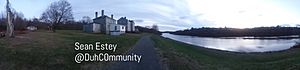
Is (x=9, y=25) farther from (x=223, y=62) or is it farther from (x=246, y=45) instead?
(x=246, y=45)

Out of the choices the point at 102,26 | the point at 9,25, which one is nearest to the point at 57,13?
the point at 102,26

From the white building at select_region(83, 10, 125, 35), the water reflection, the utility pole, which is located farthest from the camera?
the white building at select_region(83, 10, 125, 35)

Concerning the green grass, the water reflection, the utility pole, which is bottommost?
the water reflection

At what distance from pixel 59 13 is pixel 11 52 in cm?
5347

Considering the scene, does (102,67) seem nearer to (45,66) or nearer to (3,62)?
(45,66)

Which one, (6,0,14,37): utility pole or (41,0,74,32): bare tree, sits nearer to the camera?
(6,0,14,37): utility pole

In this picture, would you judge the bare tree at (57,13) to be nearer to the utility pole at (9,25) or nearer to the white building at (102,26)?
the white building at (102,26)

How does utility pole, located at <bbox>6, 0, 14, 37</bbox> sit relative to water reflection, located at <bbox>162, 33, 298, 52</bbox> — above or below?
above

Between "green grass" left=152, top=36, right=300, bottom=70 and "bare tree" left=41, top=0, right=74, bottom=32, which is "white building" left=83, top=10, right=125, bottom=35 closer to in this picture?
"bare tree" left=41, top=0, right=74, bottom=32

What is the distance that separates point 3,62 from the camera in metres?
16.7

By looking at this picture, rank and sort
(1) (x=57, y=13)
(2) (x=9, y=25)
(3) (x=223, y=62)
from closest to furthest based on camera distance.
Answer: (3) (x=223, y=62) → (2) (x=9, y=25) → (1) (x=57, y=13)

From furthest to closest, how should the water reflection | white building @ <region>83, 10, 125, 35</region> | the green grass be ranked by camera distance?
white building @ <region>83, 10, 125, 35</region> < the water reflection < the green grass

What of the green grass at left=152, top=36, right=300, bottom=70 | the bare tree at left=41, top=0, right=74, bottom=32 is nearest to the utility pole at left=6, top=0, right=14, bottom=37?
the green grass at left=152, top=36, right=300, bottom=70

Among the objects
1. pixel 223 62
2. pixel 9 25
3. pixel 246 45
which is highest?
pixel 9 25
